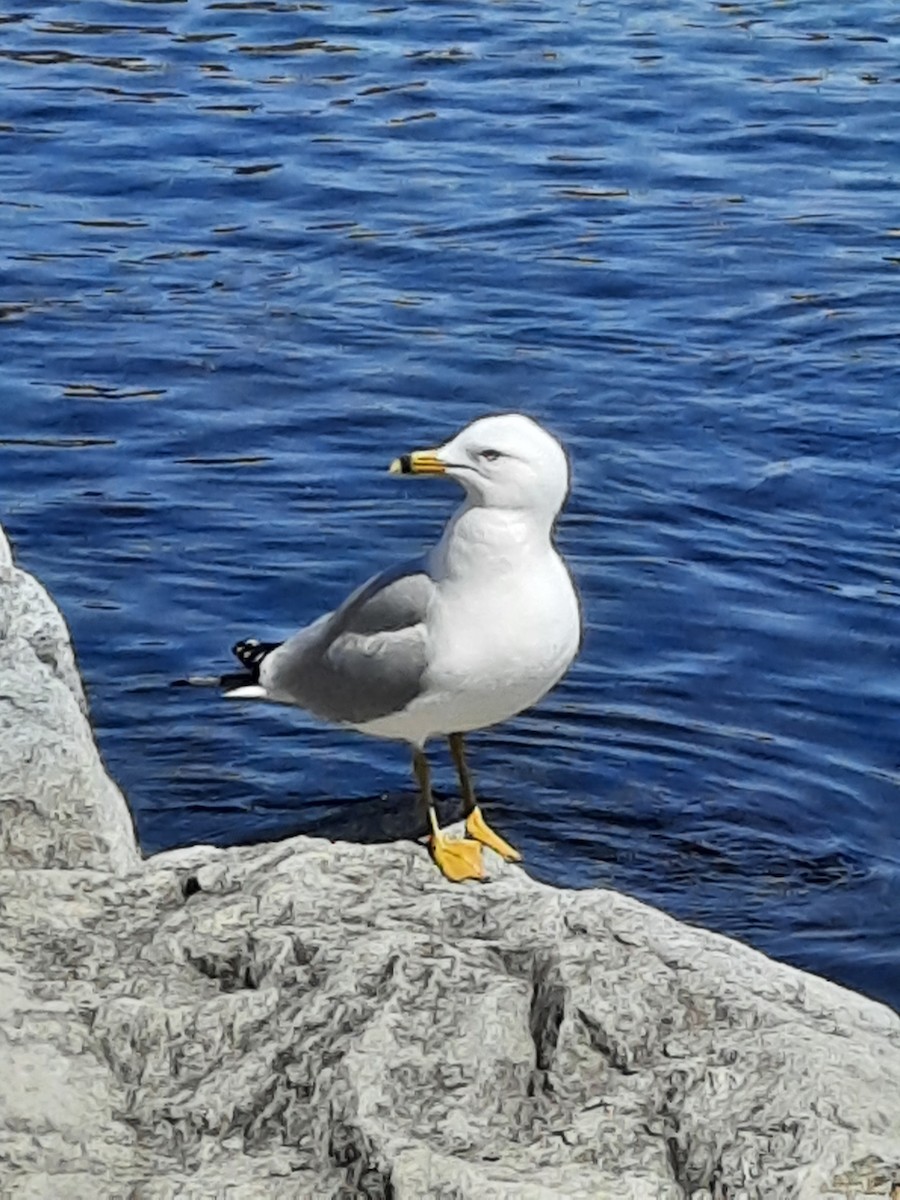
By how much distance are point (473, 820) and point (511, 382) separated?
498cm

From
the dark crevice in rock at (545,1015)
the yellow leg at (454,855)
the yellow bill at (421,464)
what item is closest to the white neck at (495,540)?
the yellow bill at (421,464)

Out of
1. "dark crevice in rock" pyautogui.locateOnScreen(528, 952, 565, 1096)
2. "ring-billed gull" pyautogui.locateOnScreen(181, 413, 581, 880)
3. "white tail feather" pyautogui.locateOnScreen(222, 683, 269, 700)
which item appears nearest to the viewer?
"dark crevice in rock" pyautogui.locateOnScreen(528, 952, 565, 1096)

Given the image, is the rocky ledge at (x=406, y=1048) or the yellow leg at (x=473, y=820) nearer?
the rocky ledge at (x=406, y=1048)

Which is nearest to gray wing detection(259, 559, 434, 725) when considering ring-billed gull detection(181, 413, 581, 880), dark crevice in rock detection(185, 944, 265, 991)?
ring-billed gull detection(181, 413, 581, 880)

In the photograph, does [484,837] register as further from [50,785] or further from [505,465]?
[50,785]

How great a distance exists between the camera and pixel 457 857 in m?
5.86

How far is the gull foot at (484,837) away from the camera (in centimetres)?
631

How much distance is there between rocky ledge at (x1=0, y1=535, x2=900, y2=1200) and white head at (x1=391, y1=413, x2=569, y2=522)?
37.2 inches

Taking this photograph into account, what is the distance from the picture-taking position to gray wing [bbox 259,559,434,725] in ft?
19.8

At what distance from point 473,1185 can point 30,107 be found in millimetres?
12046

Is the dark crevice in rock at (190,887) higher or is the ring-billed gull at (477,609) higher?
the ring-billed gull at (477,609)

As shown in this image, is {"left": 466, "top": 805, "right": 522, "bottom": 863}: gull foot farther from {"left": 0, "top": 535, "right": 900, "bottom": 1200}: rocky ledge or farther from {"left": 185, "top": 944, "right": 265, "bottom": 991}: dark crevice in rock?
{"left": 185, "top": 944, "right": 265, "bottom": 991}: dark crevice in rock

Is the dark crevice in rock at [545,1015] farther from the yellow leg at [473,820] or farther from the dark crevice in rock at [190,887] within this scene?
the yellow leg at [473,820]

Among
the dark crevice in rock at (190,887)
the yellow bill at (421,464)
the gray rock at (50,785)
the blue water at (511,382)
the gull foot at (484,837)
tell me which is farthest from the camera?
the blue water at (511,382)
